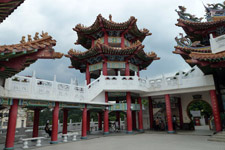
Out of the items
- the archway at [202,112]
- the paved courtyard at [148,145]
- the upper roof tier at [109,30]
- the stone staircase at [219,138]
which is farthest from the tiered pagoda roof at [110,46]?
the archway at [202,112]

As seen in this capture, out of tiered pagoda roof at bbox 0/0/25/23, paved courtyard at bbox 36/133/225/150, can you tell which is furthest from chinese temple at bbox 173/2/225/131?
tiered pagoda roof at bbox 0/0/25/23

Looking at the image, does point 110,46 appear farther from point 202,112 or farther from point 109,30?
point 202,112

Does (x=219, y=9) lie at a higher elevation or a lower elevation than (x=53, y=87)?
higher

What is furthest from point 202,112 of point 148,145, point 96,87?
point 148,145

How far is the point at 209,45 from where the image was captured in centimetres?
1275

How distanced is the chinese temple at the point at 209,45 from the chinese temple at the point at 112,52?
13.1 feet

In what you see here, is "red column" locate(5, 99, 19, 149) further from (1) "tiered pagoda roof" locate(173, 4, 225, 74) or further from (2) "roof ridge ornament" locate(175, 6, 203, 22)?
(2) "roof ridge ornament" locate(175, 6, 203, 22)

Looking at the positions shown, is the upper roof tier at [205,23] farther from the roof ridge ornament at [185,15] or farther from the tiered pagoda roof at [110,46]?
the tiered pagoda roof at [110,46]

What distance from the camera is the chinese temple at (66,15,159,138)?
47.2 feet

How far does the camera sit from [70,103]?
35.9 ft

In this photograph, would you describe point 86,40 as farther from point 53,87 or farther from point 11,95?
point 11,95

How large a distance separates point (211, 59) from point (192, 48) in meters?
2.69

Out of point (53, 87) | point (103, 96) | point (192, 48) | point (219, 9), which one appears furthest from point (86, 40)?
point (219, 9)

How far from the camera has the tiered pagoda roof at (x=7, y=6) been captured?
366cm
